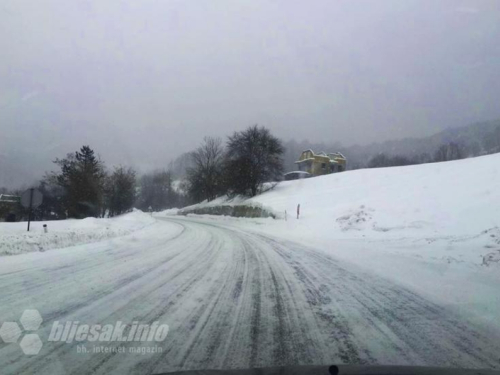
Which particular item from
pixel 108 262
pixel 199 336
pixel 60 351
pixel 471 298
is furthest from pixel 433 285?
pixel 108 262

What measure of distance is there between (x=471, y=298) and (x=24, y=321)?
718cm

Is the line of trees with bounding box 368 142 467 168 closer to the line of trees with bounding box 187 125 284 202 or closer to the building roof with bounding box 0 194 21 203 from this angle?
the line of trees with bounding box 187 125 284 202

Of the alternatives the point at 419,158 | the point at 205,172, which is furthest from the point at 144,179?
the point at 419,158

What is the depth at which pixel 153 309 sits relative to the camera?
5719 millimetres

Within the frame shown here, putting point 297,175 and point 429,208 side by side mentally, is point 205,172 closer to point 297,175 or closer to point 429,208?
point 297,175

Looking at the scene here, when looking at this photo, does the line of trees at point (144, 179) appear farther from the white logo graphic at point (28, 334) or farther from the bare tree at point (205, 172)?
the white logo graphic at point (28, 334)

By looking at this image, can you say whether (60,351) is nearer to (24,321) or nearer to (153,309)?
(24,321)

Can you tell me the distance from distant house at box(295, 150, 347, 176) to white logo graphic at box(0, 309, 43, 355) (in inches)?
3392

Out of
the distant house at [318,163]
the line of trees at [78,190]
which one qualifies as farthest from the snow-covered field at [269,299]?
the distant house at [318,163]

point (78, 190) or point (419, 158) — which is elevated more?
point (419, 158)

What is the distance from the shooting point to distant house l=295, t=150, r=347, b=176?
298 feet

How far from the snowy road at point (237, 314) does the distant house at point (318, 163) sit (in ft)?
269

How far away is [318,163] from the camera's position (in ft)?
301

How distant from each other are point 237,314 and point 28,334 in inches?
107
